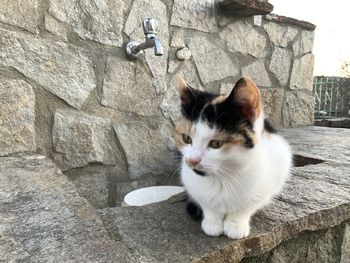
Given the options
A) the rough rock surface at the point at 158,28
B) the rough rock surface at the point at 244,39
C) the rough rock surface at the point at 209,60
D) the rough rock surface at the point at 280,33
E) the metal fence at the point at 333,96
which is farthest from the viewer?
the metal fence at the point at 333,96

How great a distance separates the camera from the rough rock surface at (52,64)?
1.38 metres

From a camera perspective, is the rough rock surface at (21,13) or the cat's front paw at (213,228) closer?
the cat's front paw at (213,228)

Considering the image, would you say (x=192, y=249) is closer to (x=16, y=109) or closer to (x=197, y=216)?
(x=197, y=216)

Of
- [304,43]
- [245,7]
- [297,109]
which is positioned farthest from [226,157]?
[304,43]

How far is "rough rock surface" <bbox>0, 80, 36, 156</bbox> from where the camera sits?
4.48 ft

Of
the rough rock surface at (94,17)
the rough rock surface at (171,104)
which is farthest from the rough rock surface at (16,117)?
the rough rock surface at (171,104)

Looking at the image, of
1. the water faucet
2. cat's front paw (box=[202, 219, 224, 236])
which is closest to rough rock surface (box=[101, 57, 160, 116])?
the water faucet

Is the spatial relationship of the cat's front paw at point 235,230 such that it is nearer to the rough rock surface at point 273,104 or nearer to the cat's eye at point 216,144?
the cat's eye at point 216,144

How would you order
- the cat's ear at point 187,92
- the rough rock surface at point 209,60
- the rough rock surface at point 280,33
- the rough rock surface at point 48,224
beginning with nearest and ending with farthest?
the rough rock surface at point 48,224
the cat's ear at point 187,92
the rough rock surface at point 209,60
the rough rock surface at point 280,33

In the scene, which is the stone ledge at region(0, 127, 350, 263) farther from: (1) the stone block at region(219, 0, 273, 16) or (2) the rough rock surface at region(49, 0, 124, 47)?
(1) the stone block at region(219, 0, 273, 16)

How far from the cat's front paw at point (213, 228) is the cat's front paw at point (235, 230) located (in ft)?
0.05

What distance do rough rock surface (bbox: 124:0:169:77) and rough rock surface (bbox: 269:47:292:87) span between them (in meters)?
0.95

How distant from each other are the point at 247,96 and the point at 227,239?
15.4 inches

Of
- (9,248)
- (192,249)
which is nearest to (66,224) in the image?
(9,248)
